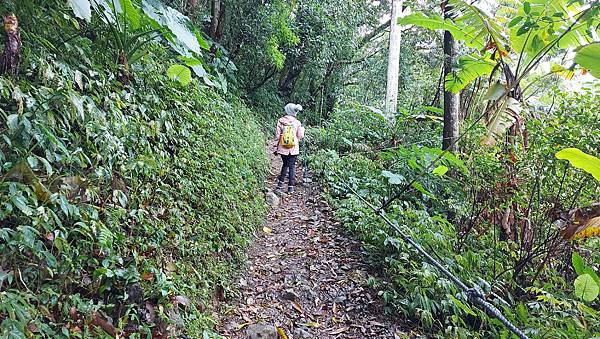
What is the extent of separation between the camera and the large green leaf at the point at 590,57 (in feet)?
11.1

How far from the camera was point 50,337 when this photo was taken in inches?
67.4

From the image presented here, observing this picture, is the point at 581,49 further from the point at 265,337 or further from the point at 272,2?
the point at 272,2

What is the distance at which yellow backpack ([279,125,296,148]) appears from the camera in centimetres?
680

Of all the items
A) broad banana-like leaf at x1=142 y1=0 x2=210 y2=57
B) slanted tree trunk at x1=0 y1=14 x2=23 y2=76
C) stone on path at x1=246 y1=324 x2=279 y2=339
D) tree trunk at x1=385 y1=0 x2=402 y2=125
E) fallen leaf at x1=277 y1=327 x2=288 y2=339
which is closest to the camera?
slanted tree trunk at x1=0 y1=14 x2=23 y2=76

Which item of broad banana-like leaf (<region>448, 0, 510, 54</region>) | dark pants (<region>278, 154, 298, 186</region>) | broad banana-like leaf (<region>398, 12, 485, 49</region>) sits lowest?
dark pants (<region>278, 154, 298, 186</region>)

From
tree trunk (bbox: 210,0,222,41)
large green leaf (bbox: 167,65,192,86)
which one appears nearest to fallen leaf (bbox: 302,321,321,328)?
large green leaf (bbox: 167,65,192,86)

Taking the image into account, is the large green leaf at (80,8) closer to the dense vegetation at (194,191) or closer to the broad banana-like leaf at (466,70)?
the dense vegetation at (194,191)

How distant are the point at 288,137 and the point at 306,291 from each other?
354 centimetres

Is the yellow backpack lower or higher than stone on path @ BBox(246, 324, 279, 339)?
higher

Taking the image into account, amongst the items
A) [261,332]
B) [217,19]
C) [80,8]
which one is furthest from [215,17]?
[261,332]

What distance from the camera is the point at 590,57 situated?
11.3 ft

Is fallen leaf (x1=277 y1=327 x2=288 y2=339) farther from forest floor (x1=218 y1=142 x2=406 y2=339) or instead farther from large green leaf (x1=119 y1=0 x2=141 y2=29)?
large green leaf (x1=119 y1=0 x2=141 y2=29)

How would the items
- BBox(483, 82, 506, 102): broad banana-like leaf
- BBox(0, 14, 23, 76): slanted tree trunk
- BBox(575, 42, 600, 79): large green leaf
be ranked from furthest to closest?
BBox(483, 82, 506, 102): broad banana-like leaf, BBox(575, 42, 600, 79): large green leaf, BBox(0, 14, 23, 76): slanted tree trunk

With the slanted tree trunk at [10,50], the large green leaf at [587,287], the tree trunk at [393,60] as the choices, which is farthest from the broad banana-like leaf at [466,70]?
the tree trunk at [393,60]
